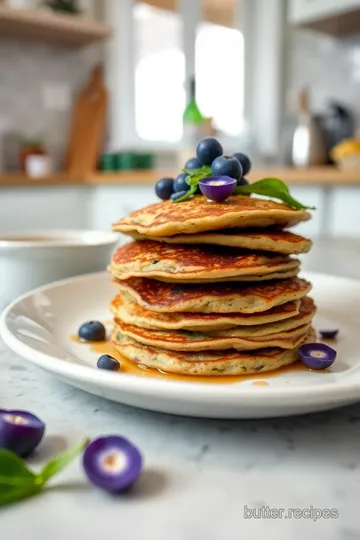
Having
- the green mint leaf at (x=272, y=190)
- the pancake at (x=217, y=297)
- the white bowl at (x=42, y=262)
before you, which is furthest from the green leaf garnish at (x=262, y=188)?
the white bowl at (x=42, y=262)

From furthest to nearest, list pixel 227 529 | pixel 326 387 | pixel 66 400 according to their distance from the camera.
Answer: pixel 66 400 < pixel 326 387 < pixel 227 529

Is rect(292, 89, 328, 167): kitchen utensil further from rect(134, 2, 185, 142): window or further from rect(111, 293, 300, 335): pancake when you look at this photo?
rect(111, 293, 300, 335): pancake

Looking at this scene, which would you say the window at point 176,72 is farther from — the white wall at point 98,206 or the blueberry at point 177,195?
the blueberry at point 177,195

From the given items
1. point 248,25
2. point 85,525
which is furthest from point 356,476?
point 248,25

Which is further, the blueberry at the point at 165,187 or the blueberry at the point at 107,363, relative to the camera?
the blueberry at the point at 165,187

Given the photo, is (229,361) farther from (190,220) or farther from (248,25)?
(248,25)

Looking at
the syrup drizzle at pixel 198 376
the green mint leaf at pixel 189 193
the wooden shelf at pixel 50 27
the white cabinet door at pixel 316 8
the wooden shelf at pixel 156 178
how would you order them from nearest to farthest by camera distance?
the syrup drizzle at pixel 198 376 < the green mint leaf at pixel 189 193 < the wooden shelf at pixel 156 178 < the white cabinet door at pixel 316 8 < the wooden shelf at pixel 50 27
